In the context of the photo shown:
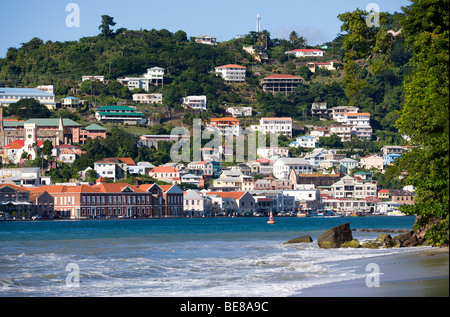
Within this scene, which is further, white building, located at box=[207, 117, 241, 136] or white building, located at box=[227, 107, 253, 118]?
white building, located at box=[227, 107, 253, 118]

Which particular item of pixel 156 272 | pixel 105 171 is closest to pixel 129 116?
pixel 105 171

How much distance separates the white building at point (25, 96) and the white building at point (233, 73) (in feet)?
143

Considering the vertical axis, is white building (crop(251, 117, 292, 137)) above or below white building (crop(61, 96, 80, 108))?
below

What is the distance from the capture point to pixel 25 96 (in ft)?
511

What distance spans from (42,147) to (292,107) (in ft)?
207

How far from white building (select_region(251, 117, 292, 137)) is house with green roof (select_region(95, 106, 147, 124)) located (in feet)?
72.2

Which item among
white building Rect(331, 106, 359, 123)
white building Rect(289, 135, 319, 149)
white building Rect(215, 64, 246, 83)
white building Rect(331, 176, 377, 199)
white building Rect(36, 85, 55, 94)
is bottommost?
white building Rect(331, 176, 377, 199)

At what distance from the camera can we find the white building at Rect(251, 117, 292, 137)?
15704cm

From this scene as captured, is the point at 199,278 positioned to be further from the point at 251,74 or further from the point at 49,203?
the point at 251,74

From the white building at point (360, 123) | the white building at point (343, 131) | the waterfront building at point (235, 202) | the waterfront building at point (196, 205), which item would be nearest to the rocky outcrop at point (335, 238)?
the waterfront building at point (196, 205)

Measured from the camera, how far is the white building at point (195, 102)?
16338 cm

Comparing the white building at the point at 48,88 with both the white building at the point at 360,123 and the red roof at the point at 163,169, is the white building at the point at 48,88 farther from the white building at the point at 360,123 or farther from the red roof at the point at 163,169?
the white building at the point at 360,123

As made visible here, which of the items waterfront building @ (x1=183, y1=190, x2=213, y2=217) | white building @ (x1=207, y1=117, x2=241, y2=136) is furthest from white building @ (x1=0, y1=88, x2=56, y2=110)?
waterfront building @ (x1=183, y1=190, x2=213, y2=217)

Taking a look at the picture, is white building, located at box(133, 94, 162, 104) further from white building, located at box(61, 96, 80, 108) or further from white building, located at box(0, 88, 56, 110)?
white building, located at box(0, 88, 56, 110)
